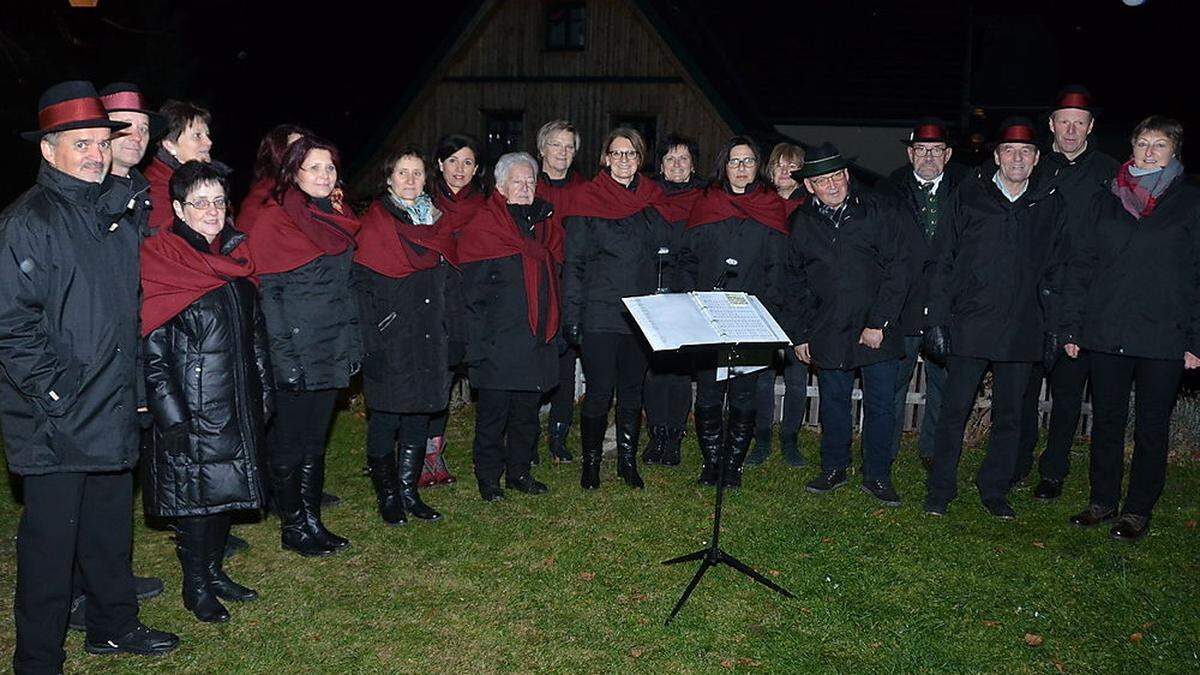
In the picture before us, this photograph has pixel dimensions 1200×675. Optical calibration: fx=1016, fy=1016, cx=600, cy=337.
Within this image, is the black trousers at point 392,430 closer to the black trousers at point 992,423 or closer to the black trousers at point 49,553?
the black trousers at point 49,553

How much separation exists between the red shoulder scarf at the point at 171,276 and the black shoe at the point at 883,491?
4976 millimetres

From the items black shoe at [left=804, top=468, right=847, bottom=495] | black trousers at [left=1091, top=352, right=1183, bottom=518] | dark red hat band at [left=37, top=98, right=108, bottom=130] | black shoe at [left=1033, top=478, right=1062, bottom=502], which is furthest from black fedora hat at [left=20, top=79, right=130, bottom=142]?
black shoe at [left=1033, top=478, right=1062, bottom=502]

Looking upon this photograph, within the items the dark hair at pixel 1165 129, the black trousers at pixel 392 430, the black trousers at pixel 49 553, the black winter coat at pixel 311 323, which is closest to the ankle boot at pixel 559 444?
the black trousers at pixel 392 430

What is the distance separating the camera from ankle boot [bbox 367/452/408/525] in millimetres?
7020

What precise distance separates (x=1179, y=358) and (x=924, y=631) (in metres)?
2.77

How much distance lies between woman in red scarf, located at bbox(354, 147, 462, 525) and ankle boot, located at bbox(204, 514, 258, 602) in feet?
4.57

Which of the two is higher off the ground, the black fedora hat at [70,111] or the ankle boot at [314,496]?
the black fedora hat at [70,111]

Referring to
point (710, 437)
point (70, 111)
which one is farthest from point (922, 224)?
point (70, 111)

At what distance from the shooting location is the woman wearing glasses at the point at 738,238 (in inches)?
297

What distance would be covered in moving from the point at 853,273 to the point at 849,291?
13cm

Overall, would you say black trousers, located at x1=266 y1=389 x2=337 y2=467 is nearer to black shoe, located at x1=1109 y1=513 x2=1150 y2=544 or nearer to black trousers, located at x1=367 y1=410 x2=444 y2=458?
black trousers, located at x1=367 y1=410 x2=444 y2=458

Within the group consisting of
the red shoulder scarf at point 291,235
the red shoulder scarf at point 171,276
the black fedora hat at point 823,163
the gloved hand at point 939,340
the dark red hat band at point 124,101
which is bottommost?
the gloved hand at point 939,340

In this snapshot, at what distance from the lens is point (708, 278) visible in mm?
7668

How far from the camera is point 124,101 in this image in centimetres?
584
